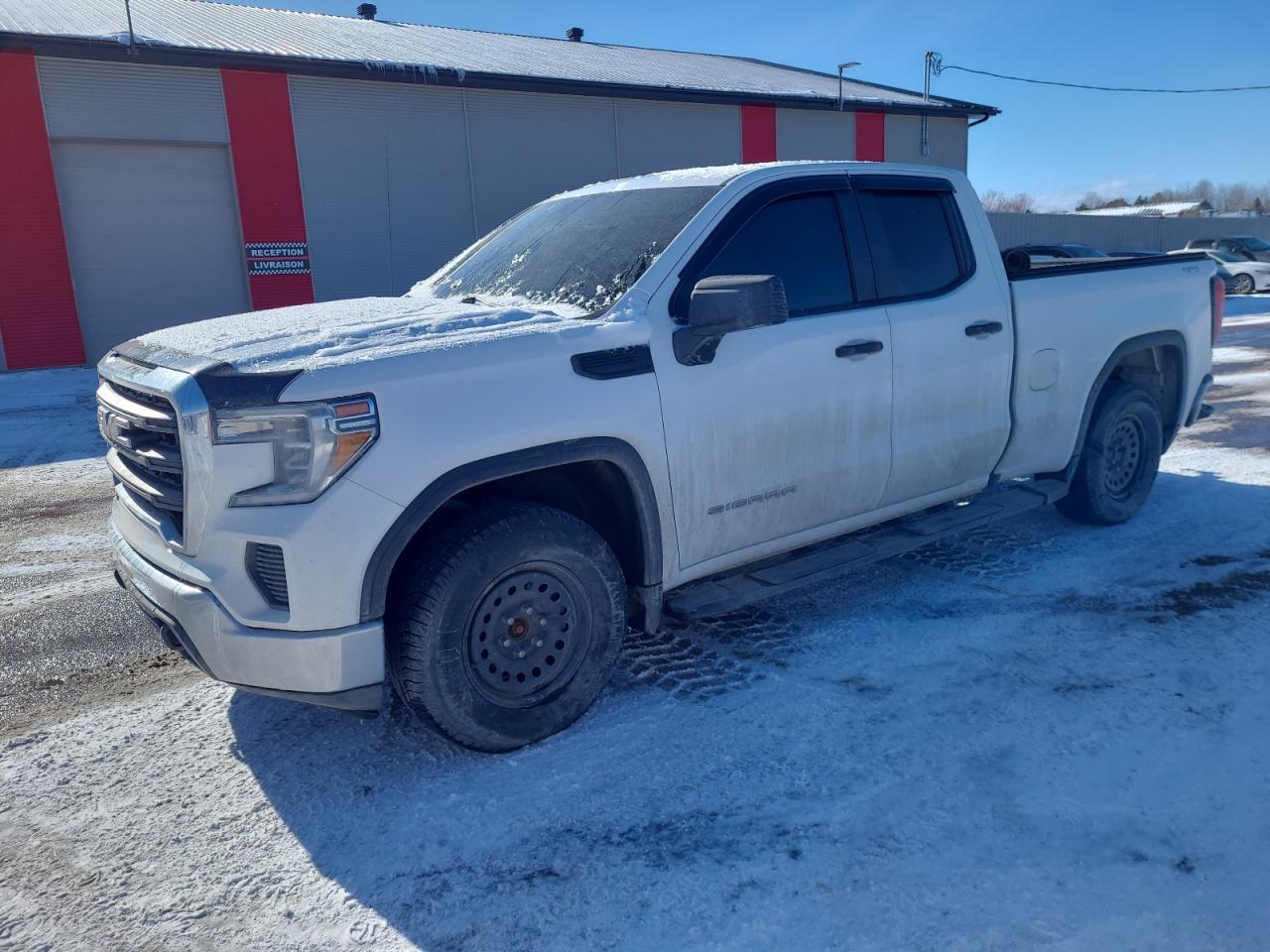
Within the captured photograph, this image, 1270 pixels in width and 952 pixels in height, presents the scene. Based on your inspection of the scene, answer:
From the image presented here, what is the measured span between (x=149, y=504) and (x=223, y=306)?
15.7 meters

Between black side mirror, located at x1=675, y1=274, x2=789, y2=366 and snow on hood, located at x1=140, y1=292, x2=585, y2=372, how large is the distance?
1.45 ft

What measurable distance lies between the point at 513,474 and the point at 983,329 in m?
2.63

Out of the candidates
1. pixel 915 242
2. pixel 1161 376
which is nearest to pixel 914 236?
pixel 915 242

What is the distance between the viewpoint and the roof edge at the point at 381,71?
15.1 metres

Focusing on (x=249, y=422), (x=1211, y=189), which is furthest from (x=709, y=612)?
(x=1211, y=189)

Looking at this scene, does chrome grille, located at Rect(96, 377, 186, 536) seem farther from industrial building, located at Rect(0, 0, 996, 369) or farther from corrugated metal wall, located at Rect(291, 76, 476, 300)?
corrugated metal wall, located at Rect(291, 76, 476, 300)

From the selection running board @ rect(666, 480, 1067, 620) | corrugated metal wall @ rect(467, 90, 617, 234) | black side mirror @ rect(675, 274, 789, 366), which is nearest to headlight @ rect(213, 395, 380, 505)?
black side mirror @ rect(675, 274, 789, 366)

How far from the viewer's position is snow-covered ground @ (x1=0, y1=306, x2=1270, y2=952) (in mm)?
2566

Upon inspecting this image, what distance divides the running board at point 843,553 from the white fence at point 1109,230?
1179 inches

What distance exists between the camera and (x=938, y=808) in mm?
2990

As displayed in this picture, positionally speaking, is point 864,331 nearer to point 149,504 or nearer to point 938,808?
point 938,808

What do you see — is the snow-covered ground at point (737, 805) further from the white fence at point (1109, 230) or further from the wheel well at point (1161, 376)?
the white fence at point (1109, 230)

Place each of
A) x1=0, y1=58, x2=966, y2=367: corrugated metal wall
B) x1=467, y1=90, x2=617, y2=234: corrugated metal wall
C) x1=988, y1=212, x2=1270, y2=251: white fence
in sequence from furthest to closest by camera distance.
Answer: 1. x1=988, y1=212, x2=1270, y2=251: white fence
2. x1=467, y1=90, x2=617, y2=234: corrugated metal wall
3. x1=0, y1=58, x2=966, y2=367: corrugated metal wall

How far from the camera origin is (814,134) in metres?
24.4
